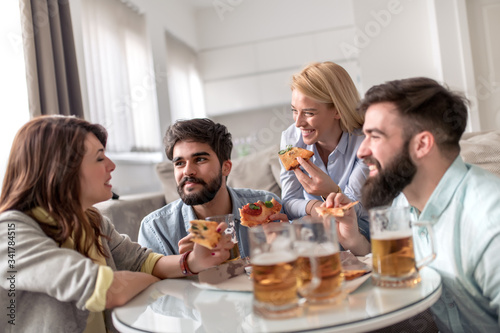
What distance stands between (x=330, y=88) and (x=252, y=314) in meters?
1.47

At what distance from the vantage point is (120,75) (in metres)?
4.64

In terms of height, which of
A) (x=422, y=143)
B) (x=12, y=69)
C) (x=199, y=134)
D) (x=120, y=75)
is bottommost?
(x=422, y=143)

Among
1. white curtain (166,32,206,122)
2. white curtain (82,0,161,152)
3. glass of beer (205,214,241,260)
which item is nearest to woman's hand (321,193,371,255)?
glass of beer (205,214,241,260)

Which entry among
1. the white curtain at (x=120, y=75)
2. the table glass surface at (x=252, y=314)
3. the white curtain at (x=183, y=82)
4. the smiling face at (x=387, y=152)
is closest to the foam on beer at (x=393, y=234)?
the table glass surface at (x=252, y=314)

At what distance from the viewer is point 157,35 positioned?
221 inches

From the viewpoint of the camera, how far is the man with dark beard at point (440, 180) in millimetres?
1214

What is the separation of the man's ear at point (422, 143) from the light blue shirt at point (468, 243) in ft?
0.27

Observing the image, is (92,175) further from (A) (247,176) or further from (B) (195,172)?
(A) (247,176)

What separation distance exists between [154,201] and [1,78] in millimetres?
1242

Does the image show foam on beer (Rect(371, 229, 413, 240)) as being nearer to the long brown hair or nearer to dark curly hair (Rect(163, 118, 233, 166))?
the long brown hair

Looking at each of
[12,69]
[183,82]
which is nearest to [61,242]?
[12,69]

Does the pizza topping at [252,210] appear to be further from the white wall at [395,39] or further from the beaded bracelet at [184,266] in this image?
the white wall at [395,39]

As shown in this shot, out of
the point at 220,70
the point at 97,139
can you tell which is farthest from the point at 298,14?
the point at 97,139

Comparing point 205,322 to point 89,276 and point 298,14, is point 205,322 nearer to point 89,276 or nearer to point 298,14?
point 89,276
